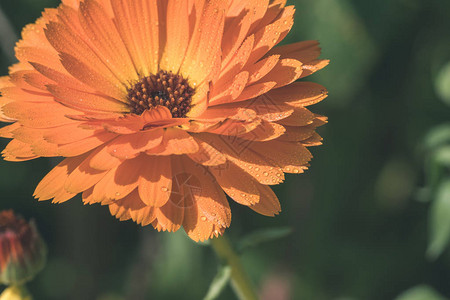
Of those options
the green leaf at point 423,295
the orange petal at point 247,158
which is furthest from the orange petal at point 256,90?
the green leaf at point 423,295

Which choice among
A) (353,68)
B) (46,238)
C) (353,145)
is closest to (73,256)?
(46,238)

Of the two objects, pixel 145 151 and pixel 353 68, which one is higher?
pixel 145 151

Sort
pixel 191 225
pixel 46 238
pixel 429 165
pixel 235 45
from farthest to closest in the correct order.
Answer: pixel 46 238 → pixel 429 165 → pixel 235 45 → pixel 191 225

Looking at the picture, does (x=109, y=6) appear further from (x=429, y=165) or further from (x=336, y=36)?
(x=429, y=165)

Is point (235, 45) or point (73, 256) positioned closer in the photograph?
point (235, 45)

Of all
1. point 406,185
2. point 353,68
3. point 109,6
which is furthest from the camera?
point 406,185

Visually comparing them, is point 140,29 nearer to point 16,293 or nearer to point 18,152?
point 18,152
